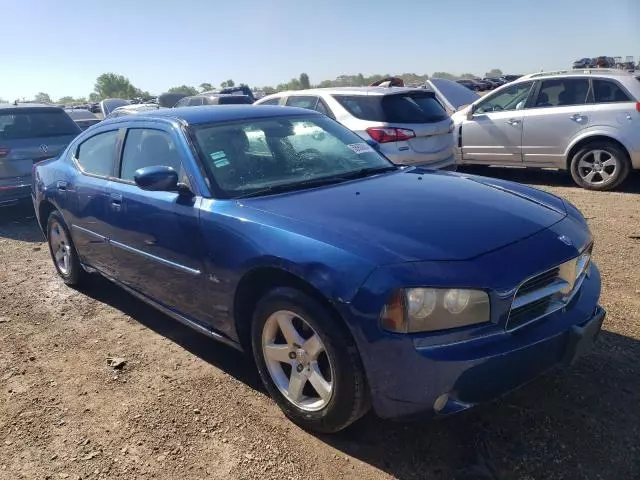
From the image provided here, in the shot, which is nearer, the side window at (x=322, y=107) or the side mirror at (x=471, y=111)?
the side window at (x=322, y=107)

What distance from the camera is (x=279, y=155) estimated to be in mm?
3705

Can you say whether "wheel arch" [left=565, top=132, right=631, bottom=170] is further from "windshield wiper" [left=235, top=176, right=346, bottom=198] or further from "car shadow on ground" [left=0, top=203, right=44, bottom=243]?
"car shadow on ground" [left=0, top=203, right=44, bottom=243]

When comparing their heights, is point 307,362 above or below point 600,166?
above

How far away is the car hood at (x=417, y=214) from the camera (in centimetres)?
255

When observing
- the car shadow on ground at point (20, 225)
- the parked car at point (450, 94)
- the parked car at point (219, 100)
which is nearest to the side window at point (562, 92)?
the parked car at point (450, 94)

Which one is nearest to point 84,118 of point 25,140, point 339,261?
point 25,140

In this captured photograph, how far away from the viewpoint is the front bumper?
92.2 inches

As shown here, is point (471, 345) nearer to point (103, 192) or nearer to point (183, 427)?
point (183, 427)

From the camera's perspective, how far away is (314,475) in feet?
8.57

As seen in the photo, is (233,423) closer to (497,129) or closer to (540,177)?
(497,129)

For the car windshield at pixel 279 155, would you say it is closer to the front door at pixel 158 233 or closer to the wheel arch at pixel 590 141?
the front door at pixel 158 233

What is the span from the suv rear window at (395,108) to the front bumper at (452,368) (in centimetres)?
525

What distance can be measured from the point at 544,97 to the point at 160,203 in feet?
22.0

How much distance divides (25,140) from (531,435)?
25.4ft
